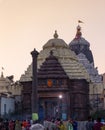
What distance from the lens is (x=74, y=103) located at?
50844 mm

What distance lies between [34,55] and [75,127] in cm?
1942

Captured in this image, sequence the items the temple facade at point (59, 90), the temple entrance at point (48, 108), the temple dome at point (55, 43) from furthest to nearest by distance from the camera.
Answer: the temple dome at point (55, 43) → the temple entrance at point (48, 108) → the temple facade at point (59, 90)

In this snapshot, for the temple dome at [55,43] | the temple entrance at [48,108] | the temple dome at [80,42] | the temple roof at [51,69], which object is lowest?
the temple entrance at [48,108]

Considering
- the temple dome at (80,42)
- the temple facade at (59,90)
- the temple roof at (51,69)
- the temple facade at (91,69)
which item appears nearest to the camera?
the temple facade at (59,90)

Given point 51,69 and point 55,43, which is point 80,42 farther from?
point 51,69

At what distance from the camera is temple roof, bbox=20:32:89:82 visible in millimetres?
53291

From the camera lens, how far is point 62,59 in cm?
5612

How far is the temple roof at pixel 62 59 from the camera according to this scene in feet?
175

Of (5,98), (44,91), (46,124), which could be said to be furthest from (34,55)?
(46,124)

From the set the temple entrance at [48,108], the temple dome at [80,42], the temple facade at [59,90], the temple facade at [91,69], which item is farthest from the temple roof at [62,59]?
the temple dome at [80,42]

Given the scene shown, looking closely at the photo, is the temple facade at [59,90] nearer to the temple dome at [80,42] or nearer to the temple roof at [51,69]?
the temple roof at [51,69]

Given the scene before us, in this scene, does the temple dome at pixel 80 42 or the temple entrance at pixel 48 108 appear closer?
the temple entrance at pixel 48 108

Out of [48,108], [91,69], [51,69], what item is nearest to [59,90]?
[48,108]

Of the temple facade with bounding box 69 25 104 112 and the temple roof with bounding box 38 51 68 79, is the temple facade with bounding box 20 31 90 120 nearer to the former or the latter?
the temple roof with bounding box 38 51 68 79
